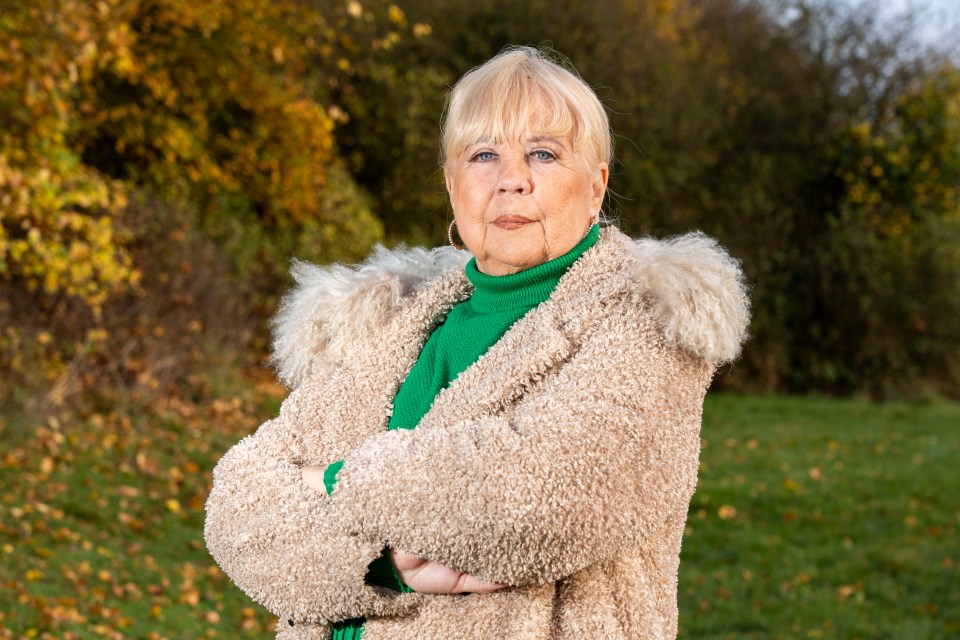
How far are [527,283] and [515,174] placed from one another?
0.21 m

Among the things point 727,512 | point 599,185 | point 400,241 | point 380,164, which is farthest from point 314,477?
point 380,164

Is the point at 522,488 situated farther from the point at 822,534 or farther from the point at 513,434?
the point at 822,534

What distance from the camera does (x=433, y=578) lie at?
178 cm

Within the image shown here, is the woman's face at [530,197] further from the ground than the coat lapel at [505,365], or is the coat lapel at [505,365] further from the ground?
the woman's face at [530,197]

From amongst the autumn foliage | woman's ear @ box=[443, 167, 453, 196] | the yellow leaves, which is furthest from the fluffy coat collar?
the yellow leaves

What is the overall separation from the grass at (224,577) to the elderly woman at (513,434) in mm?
3788

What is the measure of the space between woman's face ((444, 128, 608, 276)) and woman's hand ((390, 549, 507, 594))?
573 mm

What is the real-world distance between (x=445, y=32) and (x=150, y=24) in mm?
5457

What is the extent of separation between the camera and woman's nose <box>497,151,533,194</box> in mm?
1946

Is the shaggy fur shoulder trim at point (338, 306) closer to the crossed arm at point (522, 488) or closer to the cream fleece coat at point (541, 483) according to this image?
the cream fleece coat at point (541, 483)

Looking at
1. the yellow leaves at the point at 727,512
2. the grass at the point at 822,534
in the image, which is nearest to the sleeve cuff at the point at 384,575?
the grass at the point at 822,534

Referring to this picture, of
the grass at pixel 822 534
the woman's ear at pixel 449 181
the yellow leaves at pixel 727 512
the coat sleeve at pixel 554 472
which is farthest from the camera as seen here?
the yellow leaves at pixel 727 512

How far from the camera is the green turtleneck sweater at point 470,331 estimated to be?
1999 mm

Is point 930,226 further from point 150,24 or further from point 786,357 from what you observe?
point 150,24
